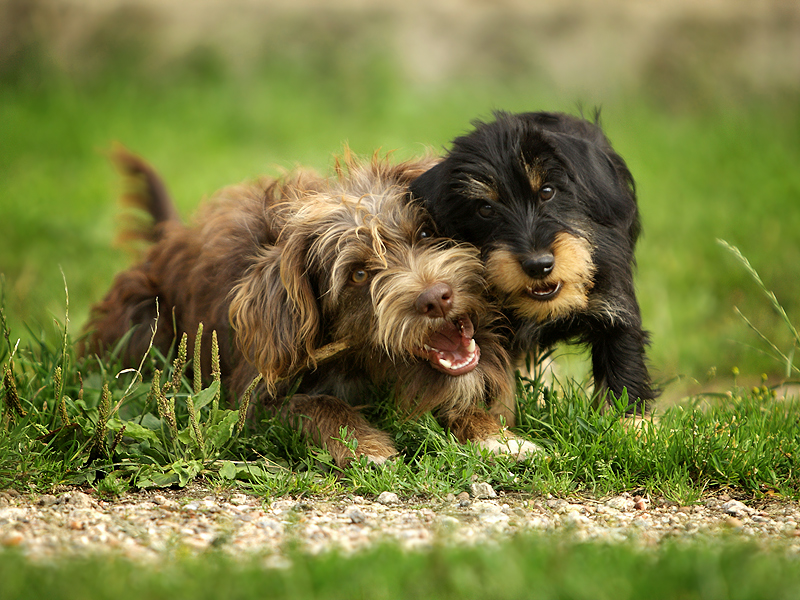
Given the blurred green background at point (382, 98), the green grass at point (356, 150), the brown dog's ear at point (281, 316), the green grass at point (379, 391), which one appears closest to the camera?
the green grass at point (379, 391)

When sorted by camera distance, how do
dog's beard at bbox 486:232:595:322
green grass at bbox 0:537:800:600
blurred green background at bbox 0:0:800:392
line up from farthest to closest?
→ blurred green background at bbox 0:0:800:392 < dog's beard at bbox 486:232:595:322 < green grass at bbox 0:537:800:600

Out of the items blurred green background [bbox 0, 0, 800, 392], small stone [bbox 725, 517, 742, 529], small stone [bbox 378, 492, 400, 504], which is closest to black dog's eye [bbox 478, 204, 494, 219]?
small stone [bbox 378, 492, 400, 504]

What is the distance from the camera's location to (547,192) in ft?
11.6

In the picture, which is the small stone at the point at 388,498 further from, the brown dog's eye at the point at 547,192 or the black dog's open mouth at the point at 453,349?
the brown dog's eye at the point at 547,192

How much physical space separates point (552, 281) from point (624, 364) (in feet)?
2.61

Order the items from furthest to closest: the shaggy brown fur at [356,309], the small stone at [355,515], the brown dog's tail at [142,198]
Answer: the brown dog's tail at [142,198] → the shaggy brown fur at [356,309] → the small stone at [355,515]

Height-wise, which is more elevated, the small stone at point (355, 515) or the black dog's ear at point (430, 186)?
the black dog's ear at point (430, 186)

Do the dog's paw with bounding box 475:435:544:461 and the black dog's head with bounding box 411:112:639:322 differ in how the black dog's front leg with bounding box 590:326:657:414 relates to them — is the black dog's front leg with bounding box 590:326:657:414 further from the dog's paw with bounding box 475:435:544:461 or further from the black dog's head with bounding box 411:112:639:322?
the dog's paw with bounding box 475:435:544:461

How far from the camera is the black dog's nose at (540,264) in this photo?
3320 mm

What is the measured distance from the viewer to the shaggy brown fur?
359cm

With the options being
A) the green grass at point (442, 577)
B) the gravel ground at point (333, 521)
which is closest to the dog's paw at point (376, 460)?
the gravel ground at point (333, 521)

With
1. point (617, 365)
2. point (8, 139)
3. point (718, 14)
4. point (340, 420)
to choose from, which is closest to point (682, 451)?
point (617, 365)

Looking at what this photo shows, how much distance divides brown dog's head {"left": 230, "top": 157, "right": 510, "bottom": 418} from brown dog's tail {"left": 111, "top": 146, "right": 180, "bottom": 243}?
1.86 metres

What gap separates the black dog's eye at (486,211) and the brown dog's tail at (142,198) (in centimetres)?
268
